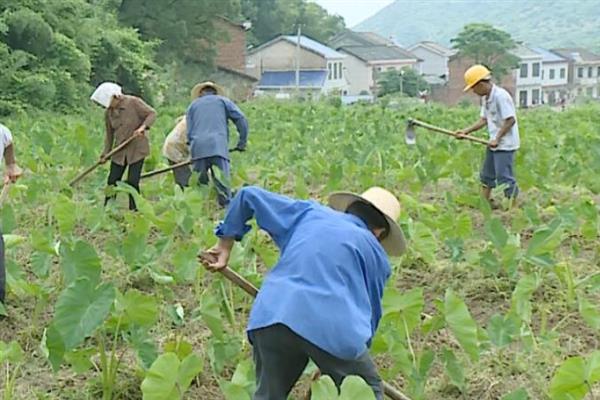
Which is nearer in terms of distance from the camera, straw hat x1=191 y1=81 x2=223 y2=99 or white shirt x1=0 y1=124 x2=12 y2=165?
white shirt x1=0 y1=124 x2=12 y2=165

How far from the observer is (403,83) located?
5003 cm

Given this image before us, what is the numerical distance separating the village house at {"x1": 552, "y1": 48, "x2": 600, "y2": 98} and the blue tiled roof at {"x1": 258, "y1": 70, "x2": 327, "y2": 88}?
20.5 meters

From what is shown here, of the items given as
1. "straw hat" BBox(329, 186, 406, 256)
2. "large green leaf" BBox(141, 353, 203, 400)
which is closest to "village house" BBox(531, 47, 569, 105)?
"straw hat" BBox(329, 186, 406, 256)

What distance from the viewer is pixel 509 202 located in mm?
7840

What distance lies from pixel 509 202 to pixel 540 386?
3.86m

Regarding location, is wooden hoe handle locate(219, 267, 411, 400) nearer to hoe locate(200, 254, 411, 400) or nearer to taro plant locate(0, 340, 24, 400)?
hoe locate(200, 254, 411, 400)

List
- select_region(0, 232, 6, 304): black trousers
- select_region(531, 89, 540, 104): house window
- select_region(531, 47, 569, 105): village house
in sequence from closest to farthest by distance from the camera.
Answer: select_region(0, 232, 6, 304): black trousers < select_region(531, 89, 540, 104): house window < select_region(531, 47, 569, 105): village house

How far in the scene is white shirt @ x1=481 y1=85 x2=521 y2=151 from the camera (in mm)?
7496

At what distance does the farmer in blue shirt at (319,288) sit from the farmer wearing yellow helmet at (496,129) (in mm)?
4220

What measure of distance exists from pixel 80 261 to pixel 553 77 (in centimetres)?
6469

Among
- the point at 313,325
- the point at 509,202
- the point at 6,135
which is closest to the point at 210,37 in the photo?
the point at 509,202

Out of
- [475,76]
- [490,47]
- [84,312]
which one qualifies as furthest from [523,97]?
[84,312]

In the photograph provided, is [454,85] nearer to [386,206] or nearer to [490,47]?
[490,47]

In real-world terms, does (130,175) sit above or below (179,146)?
below
